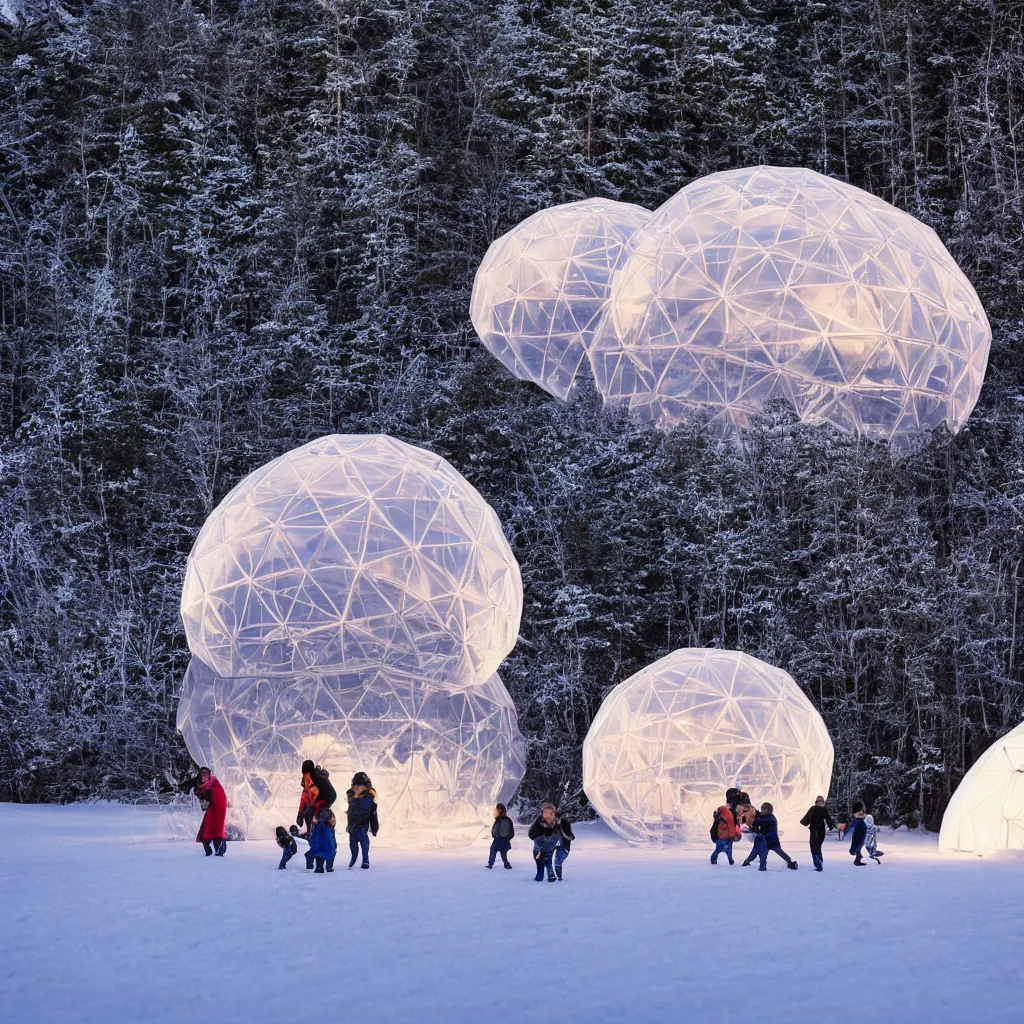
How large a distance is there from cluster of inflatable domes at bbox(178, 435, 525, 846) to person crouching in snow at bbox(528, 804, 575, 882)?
3.23m

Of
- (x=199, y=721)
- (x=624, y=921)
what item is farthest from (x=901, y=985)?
(x=199, y=721)

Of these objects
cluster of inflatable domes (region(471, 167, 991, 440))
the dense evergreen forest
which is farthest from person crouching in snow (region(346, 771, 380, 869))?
cluster of inflatable domes (region(471, 167, 991, 440))

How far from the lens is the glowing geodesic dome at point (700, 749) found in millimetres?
16016

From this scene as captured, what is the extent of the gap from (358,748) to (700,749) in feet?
13.0

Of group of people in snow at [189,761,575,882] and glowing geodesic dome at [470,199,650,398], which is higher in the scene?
glowing geodesic dome at [470,199,650,398]

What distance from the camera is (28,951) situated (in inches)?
297

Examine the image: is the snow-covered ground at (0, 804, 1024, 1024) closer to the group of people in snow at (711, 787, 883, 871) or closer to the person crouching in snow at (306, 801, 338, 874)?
the person crouching in snow at (306, 801, 338, 874)

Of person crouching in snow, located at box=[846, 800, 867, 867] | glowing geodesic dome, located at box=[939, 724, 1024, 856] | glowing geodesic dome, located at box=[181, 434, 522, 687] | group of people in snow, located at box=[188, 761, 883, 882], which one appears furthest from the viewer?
glowing geodesic dome, located at box=[939, 724, 1024, 856]

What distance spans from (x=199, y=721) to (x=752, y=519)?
986 centimetres

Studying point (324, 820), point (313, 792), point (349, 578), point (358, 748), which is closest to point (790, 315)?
point (349, 578)

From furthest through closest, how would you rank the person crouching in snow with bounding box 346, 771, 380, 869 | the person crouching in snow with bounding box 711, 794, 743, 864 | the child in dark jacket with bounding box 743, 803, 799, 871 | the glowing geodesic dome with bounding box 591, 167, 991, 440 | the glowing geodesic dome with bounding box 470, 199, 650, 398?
the glowing geodesic dome with bounding box 470, 199, 650, 398
the glowing geodesic dome with bounding box 591, 167, 991, 440
the person crouching in snow with bounding box 711, 794, 743, 864
the child in dark jacket with bounding box 743, 803, 799, 871
the person crouching in snow with bounding box 346, 771, 380, 869

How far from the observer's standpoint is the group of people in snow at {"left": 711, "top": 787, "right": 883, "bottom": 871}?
44.2 feet

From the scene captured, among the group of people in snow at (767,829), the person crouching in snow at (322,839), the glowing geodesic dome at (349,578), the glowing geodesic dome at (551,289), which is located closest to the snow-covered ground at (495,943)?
the person crouching in snow at (322,839)

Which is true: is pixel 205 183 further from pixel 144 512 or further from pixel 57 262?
pixel 144 512
